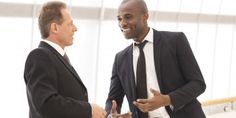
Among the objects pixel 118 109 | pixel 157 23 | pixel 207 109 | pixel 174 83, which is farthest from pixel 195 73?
pixel 207 109

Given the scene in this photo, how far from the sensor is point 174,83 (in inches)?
108

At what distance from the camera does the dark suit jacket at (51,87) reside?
1.99 m

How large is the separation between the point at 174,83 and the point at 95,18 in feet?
3.53

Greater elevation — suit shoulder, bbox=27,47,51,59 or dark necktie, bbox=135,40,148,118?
suit shoulder, bbox=27,47,51,59

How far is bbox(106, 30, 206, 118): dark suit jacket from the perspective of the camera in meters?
2.67

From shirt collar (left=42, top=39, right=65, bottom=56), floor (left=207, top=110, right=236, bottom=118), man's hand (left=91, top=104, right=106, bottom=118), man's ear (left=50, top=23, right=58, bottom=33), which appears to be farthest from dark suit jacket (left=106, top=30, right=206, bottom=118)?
floor (left=207, top=110, right=236, bottom=118)

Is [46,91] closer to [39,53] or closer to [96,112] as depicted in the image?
[39,53]

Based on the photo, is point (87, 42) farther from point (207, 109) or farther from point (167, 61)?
point (207, 109)

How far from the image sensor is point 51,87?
201 cm

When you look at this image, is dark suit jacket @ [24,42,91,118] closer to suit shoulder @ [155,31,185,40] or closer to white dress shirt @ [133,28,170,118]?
white dress shirt @ [133,28,170,118]

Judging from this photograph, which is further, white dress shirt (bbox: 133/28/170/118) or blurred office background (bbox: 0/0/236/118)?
blurred office background (bbox: 0/0/236/118)

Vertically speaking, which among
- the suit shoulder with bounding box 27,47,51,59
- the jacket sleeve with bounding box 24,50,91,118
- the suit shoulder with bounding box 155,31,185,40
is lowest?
the jacket sleeve with bounding box 24,50,91,118

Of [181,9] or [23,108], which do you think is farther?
[181,9]

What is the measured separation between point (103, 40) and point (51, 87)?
1.63 metres
